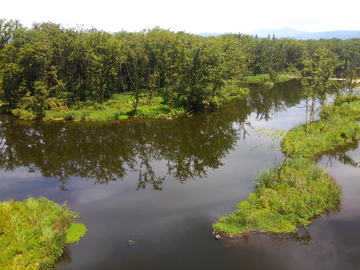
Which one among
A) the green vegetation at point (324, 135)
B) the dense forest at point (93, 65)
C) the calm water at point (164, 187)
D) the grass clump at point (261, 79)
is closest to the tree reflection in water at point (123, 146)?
the calm water at point (164, 187)

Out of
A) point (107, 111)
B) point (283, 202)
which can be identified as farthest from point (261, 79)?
point (283, 202)

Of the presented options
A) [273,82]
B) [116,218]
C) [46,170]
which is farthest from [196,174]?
[273,82]

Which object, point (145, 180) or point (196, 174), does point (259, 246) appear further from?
point (145, 180)

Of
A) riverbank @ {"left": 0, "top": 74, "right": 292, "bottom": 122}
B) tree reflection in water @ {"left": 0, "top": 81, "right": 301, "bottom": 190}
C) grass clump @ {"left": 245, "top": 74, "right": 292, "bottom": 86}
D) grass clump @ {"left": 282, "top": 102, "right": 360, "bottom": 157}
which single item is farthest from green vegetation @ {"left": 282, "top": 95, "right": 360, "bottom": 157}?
grass clump @ {"left": 245, "top": 74, "right": 292, "bottom": 86}

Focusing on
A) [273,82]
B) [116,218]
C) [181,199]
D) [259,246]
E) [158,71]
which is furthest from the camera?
[273,82]

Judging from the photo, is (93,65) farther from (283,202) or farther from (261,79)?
(261,79)

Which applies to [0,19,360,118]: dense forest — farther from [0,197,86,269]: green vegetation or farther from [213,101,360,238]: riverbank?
[0,197,86,269]: green vegetation
